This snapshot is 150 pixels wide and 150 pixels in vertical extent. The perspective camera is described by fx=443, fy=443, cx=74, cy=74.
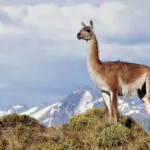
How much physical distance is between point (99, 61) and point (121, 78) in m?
1.27

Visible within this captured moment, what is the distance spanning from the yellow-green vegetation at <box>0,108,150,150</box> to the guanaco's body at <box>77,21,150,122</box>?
983 mm

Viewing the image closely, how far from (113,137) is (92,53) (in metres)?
4.53

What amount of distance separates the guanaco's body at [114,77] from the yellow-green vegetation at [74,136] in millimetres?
983

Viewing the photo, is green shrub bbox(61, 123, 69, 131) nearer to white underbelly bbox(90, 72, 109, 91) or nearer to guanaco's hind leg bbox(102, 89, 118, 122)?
guanaco's hind leg bbox(102, 89, 118, 122)

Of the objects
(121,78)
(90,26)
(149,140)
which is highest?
(90,26)

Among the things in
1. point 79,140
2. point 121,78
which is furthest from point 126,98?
point 79,140

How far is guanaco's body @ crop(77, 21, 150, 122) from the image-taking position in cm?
1731

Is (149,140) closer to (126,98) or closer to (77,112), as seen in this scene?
(126,98)

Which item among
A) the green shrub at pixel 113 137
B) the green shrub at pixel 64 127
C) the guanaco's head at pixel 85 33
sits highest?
the guanaco's head at pixel 85 33

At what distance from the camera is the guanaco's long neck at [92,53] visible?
59.4ft

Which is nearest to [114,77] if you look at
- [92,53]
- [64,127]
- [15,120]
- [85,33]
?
[92,53]

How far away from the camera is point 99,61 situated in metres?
18.2

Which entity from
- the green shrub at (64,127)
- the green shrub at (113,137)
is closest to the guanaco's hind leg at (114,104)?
the green shrub at (113,137)

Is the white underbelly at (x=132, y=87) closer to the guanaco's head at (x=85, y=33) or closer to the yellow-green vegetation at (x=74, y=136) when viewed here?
the yellow-green vegetation at (x=74, y=136)
